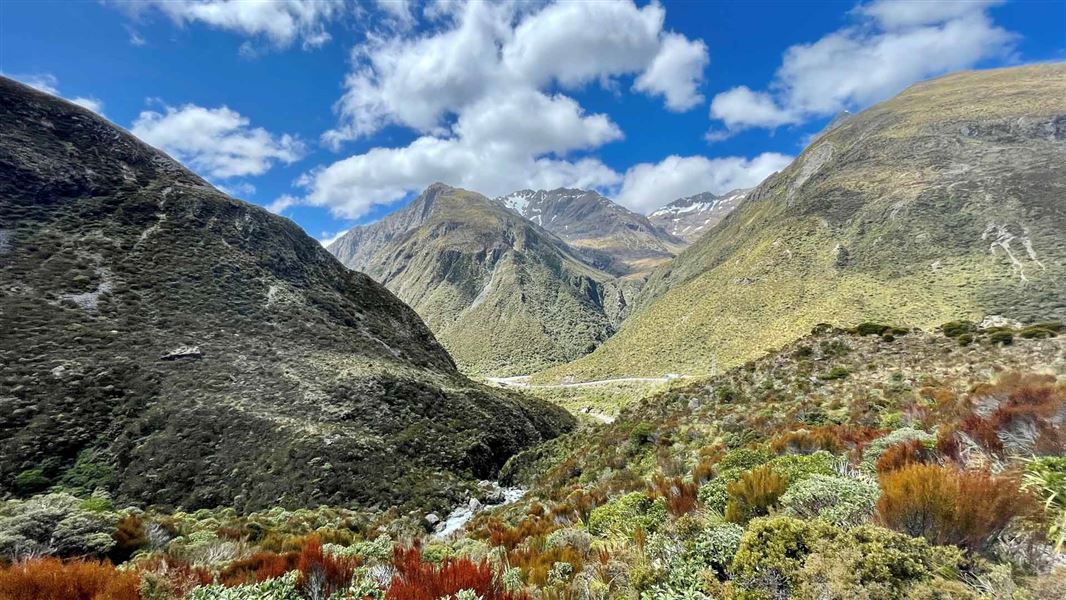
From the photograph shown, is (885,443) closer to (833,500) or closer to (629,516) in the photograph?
(833,500)

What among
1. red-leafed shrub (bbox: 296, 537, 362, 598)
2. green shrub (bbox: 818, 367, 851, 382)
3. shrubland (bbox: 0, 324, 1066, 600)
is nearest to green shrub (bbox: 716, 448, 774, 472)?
shrubland (bbox: 0, 324, 1066, 600)

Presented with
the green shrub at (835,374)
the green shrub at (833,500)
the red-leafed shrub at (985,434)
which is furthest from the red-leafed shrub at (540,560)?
the green shrub at (835,374)

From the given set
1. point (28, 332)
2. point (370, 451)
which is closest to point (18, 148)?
point (28, 332)

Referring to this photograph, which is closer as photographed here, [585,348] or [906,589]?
[906,589]

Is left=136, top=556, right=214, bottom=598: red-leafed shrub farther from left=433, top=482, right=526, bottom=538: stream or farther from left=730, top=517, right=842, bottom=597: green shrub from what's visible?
left=433, top=482, right=526, bottom=538: stream

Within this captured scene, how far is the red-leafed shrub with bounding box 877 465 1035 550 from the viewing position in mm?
3840

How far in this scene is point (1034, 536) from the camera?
378 cm

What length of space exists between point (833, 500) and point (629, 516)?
3321 millimetres

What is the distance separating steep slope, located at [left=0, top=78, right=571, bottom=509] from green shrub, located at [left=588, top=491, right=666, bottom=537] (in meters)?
14.9

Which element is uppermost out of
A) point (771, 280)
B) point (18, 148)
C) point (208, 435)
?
point (18, 148)

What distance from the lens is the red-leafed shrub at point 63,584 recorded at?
12.2ft

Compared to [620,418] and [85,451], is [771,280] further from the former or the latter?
[85,451]

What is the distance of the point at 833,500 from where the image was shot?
510 cm

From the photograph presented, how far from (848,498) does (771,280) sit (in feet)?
295
